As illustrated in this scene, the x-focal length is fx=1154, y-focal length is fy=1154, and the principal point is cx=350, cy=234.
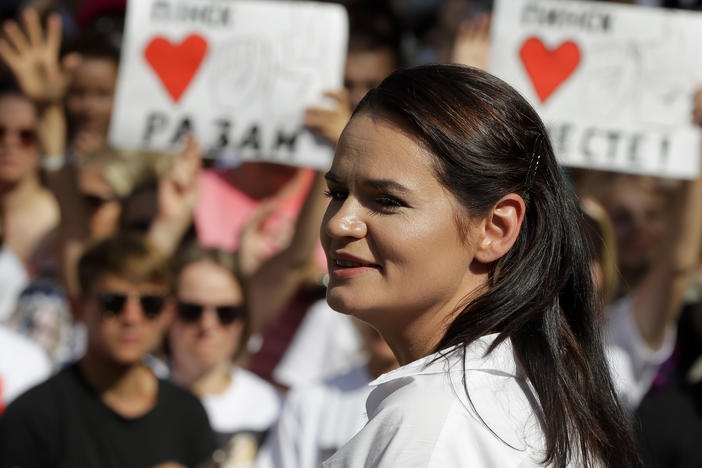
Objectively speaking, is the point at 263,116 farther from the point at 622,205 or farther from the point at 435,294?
the point at 435,294

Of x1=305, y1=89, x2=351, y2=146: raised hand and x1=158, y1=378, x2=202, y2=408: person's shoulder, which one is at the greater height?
x1=305, y1=89, x2=351, y2=146: raised hand

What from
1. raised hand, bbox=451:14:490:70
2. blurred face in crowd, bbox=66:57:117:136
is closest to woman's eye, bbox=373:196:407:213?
raised hand, bbox=451:14:490:70

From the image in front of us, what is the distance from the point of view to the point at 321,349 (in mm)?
5199

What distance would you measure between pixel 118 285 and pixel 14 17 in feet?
13.1

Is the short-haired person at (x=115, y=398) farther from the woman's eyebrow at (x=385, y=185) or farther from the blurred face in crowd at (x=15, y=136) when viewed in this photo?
the woman's eyebrow at (x=385, y=185)

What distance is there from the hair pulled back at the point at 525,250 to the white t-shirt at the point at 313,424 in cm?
234

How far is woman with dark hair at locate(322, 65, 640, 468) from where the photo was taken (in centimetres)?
193

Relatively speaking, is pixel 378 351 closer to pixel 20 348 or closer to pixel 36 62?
pixel 20 348

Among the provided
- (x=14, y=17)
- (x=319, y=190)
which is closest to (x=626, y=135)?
(x=319, y=190)

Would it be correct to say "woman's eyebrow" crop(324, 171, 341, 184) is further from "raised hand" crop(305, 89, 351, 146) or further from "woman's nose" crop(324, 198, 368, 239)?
"raised hand" crop(305, 89, 351, 146)

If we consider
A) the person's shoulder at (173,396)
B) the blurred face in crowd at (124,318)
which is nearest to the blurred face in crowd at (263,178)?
the blurred face in crowd at (124,318)

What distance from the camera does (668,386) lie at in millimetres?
4828

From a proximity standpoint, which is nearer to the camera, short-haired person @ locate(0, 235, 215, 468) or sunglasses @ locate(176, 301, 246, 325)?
short-haired person @ locate(0, 235, 215, 468)

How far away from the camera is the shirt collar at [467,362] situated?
1.88 meters
